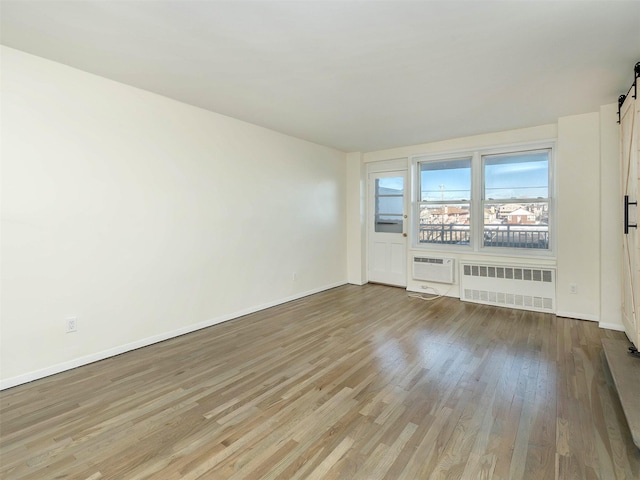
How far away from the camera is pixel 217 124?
12.7 feet

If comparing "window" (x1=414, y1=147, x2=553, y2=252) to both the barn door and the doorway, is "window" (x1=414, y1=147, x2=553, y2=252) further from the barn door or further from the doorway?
the barn door

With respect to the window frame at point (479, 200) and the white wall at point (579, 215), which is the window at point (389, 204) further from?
the white wall at point (579, 215)

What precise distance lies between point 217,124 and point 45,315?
8.53ft

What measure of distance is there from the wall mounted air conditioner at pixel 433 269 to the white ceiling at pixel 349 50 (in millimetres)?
2389

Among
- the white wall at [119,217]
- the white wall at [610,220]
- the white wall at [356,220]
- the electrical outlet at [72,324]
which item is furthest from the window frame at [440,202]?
the electrical outlet at [72,324]

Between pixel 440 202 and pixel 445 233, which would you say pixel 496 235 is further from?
pixel 440 202

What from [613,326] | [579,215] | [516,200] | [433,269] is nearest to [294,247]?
[433,269]

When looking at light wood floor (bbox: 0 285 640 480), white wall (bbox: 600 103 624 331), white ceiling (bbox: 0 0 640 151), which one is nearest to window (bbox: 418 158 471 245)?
white ceiling (bbox: 0 0 640 151)

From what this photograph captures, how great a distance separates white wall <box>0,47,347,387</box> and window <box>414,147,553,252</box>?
2.62m

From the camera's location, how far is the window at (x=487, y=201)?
4.54 metres

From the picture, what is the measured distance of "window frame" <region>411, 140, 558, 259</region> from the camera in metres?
4.40

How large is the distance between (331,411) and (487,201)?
4.14 m

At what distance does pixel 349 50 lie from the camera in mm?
2400

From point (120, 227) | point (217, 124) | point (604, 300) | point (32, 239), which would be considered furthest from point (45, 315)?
point (604, 300)
